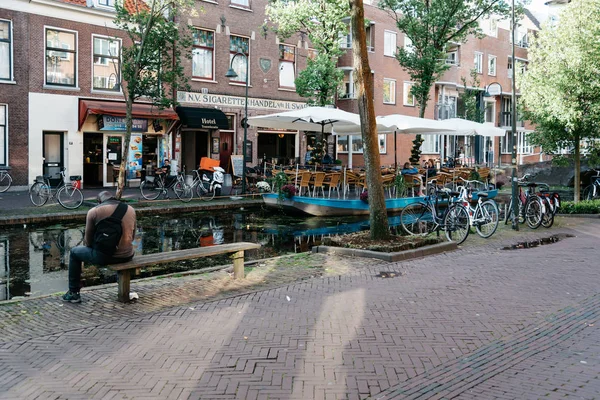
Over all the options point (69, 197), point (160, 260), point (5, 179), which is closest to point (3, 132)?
point (5, 179)

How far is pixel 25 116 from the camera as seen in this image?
21391 mm

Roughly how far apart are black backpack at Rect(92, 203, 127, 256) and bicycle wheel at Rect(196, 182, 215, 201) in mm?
12900

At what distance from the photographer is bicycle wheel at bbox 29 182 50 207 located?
1633 centimetres

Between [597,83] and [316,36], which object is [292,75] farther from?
[597,83]

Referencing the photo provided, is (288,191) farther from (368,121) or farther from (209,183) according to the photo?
(368,121)

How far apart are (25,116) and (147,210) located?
8251 mm

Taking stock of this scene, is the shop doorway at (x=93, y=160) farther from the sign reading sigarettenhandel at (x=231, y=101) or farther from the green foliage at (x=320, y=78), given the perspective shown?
the green foliage at (x=320, y=78)

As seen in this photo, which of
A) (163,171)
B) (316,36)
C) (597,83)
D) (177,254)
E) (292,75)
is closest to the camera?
(177,254)

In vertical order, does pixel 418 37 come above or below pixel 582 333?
above

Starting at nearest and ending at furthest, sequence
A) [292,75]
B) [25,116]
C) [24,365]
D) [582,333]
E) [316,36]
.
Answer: [24,365], [582,333], [25,116], [316,36], [292,75]

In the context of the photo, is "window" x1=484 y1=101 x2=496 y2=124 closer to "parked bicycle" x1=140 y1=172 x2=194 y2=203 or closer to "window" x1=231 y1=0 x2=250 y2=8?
"window" x1=231 y1=0 x2=250 y2=8

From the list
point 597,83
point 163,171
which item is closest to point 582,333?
point 597,83

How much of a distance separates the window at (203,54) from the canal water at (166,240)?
1067 centimetres

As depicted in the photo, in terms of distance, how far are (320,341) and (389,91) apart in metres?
33.6
